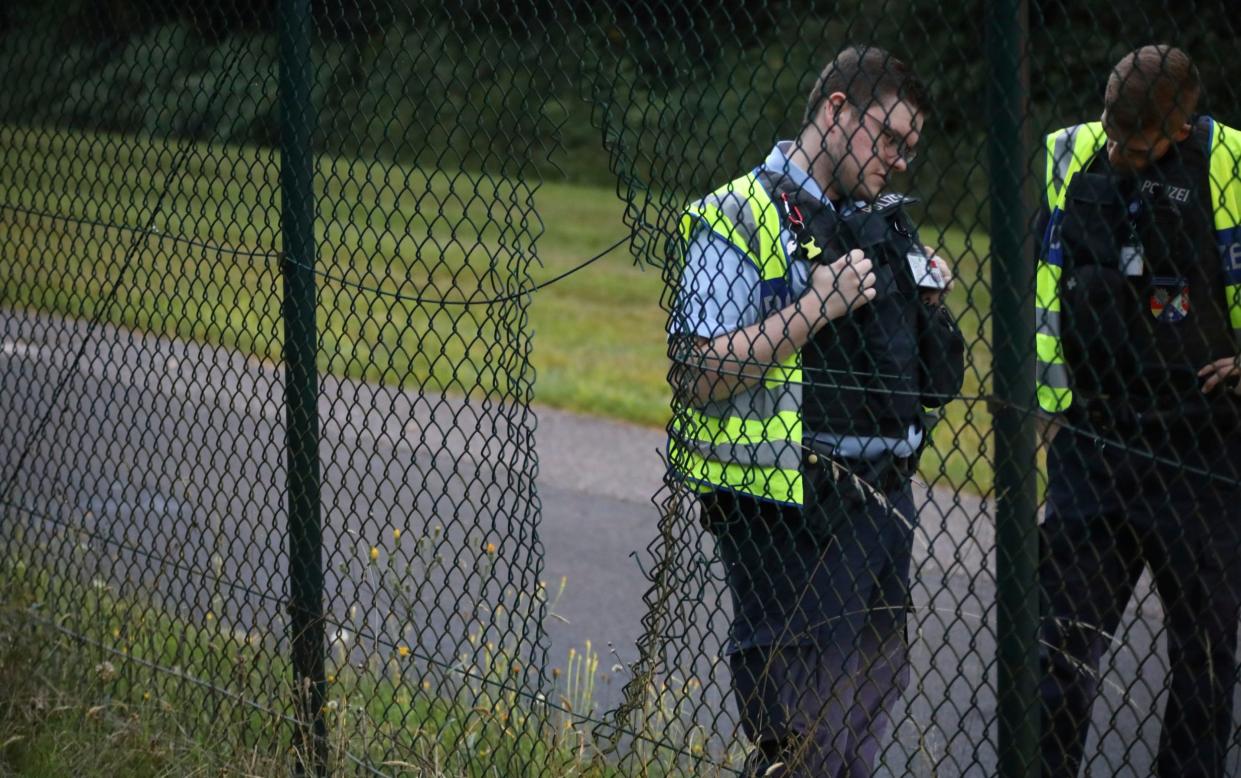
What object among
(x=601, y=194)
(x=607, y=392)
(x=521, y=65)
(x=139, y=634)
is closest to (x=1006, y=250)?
(x=521, y=65)

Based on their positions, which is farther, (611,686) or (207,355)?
(207,355)

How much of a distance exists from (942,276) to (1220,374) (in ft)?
2.30

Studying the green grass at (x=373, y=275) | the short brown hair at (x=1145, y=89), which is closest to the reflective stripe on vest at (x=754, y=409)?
the green grass at (x=373, y=275)

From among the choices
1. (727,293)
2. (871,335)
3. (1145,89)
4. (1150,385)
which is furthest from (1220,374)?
(727,293)

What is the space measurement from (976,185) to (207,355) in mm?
5456

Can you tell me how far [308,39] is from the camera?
3.26m

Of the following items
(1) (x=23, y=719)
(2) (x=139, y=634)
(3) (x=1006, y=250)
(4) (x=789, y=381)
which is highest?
(3) (x=1006, y=250)

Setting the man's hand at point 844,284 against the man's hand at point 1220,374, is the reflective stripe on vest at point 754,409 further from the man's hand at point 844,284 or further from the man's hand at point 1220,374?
the man's hand at point 1220,374

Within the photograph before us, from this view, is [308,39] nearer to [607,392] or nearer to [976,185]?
[976,185]

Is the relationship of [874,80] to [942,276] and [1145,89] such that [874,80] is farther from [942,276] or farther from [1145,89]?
[1145,89]

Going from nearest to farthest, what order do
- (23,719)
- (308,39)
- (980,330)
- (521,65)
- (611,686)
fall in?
(980,330)
(521,65)
(308,39)
(23,719)
(611,686)

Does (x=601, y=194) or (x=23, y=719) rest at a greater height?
(x=601, y=194)

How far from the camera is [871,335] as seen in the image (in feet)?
9.35

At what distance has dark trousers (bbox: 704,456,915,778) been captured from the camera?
292cm
